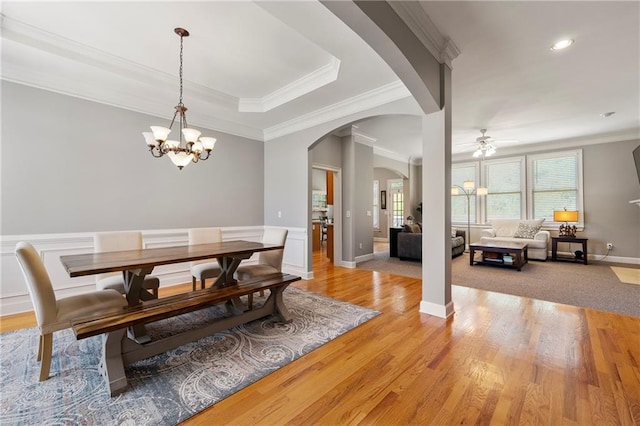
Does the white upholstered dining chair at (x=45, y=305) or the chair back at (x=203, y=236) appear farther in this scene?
the chair back at (x=203, y=236)

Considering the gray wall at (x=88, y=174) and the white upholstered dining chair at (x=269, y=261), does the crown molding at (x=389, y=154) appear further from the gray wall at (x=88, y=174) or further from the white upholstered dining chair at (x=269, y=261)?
the white upholstered dining chair at (x=269, y=261)

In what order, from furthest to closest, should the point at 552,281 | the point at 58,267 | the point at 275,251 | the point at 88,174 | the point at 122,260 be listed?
the point at 552,281, the point at 275,251, the point at 88,174, the point at 58,267, the point at 122,260

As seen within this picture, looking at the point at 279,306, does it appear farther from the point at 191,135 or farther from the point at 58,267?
the point at 58,267

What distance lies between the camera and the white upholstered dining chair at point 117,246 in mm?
2694

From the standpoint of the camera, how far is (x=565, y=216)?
620 cm

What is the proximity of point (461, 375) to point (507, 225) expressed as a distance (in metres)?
6.43

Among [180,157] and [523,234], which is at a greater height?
[180,157]

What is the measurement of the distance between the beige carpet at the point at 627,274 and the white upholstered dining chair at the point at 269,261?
18.4ft

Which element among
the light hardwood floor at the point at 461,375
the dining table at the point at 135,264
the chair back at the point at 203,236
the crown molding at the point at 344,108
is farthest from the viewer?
the chair back at the point at 203,236

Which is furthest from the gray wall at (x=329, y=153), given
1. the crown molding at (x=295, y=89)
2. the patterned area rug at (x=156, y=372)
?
the patterned area rug at (x=156, y=372)

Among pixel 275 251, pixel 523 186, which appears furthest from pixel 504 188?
pixel 275 251

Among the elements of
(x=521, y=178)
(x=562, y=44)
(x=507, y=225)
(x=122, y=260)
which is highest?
(x=562, y=44)

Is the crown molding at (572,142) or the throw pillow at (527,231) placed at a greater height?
the crown molding at (572,142)

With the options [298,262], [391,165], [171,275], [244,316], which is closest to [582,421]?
[244,316]
